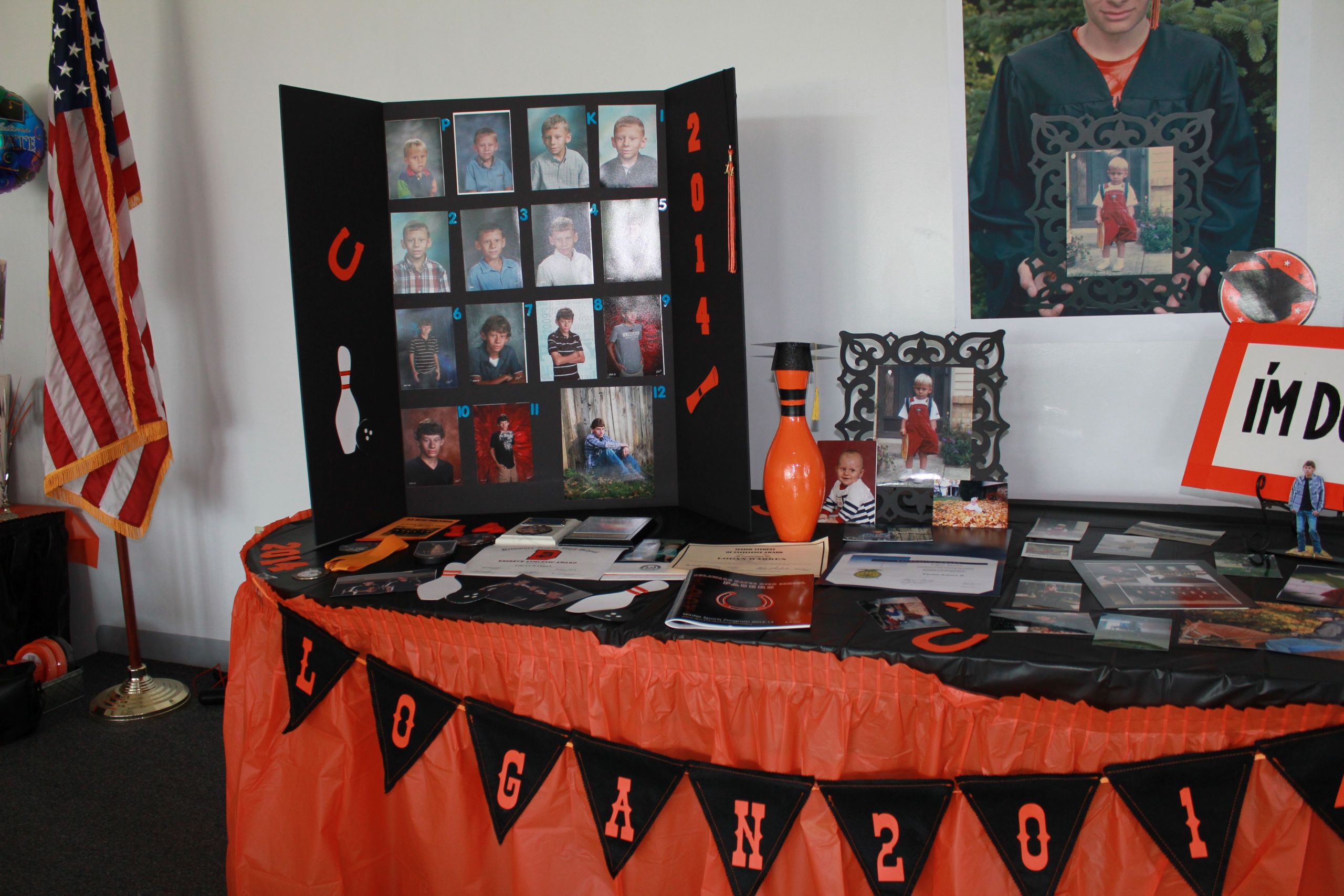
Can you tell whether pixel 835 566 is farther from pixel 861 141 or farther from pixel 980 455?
pixel 861 141

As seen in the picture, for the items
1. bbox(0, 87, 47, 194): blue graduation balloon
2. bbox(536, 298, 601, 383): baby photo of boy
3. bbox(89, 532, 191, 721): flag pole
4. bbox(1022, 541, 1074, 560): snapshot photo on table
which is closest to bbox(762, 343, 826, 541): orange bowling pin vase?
bbox(1022, 541, 1074, 560): snapshot photo on table

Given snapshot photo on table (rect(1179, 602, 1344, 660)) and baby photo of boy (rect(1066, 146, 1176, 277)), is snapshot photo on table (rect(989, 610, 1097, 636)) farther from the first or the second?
baby photo of boy (rect(1066, 146, 1176, 277))

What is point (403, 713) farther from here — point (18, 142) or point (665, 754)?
point (18, 142)

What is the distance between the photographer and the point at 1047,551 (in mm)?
1372

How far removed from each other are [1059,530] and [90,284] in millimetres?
2416

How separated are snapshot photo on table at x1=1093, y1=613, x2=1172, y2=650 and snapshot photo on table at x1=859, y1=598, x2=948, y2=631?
0.18m

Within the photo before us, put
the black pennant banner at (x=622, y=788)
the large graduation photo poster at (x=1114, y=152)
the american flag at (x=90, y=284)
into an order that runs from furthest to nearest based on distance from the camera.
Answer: the american flag at (x=90, y=284) → the large graduation photo poster at (x=1114, y=152) → the black pennant banner at (x=622, y=788)

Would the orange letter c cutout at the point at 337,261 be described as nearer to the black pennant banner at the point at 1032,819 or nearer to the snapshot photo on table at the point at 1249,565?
the black pennant banner at the point at 1032,819

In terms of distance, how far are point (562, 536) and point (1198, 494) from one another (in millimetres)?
1230

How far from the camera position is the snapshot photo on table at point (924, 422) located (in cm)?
159

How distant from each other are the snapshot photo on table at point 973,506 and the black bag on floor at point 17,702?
2437 mm

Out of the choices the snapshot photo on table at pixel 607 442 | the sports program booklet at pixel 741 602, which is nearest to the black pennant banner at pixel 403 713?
the sports program booklet at pixel 741 602

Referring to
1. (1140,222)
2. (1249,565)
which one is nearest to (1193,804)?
(1249,565)

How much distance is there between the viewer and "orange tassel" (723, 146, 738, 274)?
4.98 ft
